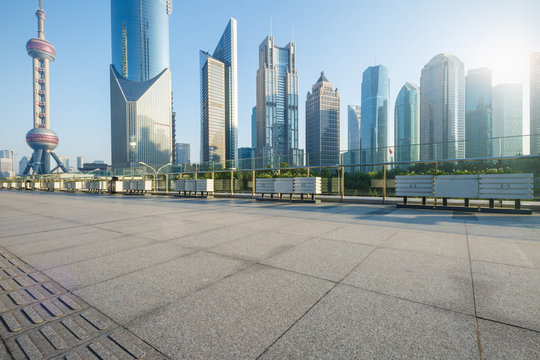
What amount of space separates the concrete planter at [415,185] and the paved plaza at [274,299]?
437cm

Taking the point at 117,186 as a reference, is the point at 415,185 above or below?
above

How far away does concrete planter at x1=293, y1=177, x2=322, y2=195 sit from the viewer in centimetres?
1104

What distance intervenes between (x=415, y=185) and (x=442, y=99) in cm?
16679

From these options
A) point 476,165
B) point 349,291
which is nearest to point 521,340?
point 349,291

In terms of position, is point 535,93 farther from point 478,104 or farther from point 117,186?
point 117,186

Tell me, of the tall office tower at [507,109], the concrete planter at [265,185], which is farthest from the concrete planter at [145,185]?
the tall office tower at [507,109]

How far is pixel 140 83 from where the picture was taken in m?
149

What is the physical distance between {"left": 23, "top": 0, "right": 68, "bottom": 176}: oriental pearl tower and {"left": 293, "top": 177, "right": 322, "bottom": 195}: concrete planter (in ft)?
631

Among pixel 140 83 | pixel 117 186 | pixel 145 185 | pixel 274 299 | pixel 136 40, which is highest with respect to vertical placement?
pixel 136 40

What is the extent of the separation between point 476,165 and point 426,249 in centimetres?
731

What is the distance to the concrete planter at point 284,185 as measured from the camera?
11812 millimetres

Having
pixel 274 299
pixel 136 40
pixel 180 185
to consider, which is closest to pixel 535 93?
pixel 180 185

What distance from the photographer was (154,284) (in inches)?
100

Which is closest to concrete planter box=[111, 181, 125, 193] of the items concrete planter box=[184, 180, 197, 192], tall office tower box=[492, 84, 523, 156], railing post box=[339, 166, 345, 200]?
concrete planter box=[184, 180, 197, 192]
